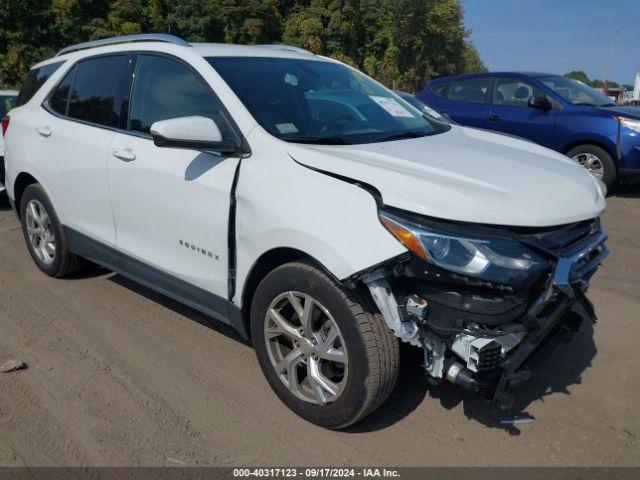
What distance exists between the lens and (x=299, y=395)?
2.77 m

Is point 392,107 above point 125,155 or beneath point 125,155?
above

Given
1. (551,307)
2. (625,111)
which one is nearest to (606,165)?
(625,111)

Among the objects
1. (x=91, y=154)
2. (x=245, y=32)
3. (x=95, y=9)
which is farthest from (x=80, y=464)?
(x=245, y=32)

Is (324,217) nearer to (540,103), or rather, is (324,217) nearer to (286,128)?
(286,128)

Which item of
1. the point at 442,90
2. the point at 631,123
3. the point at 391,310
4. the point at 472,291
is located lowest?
the point at 391,310

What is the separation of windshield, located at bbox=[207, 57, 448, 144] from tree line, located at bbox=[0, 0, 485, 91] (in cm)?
2282

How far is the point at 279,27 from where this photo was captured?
112 ft

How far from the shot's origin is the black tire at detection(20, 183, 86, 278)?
14.1 ft

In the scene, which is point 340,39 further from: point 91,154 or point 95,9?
point 91,154

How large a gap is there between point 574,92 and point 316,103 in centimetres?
630

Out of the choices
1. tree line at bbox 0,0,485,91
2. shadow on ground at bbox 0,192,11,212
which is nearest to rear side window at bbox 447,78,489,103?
shadow on ground at bbox 0,192,11,212

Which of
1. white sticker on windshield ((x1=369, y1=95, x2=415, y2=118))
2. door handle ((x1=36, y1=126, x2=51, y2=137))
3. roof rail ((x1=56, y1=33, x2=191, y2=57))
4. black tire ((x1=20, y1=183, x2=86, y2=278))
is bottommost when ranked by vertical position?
black tire ((x1=20, y1=183, x2=86, y2=278))

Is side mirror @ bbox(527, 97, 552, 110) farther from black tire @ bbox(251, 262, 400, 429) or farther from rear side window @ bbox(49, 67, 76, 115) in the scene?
black tire @ bbox(251, 262, 400, 429)

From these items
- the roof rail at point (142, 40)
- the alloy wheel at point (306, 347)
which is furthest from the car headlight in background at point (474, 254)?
the roof rail at point (142, 40)
